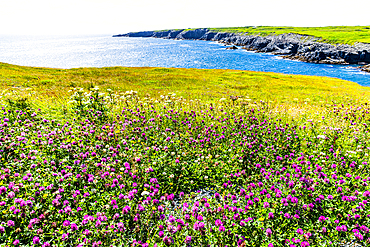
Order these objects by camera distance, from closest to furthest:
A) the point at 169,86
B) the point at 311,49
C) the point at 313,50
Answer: the point at 169,86 < the point at 313,50 < the point at 311,49

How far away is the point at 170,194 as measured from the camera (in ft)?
20.3

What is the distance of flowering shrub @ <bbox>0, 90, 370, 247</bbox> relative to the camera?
4.84 meters

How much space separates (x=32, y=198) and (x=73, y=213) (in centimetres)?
115

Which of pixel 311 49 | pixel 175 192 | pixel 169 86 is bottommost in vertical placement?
pixel 175 192

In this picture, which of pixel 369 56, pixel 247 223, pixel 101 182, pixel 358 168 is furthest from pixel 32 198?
pixel 369 56

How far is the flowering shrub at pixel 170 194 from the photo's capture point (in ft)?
15.9

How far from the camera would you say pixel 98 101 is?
12.9 m

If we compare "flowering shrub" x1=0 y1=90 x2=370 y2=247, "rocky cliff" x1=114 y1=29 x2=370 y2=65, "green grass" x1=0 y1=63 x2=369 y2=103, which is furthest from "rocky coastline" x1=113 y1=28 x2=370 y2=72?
"flowering shrub" x1=0 y1=90 x2=370 y2=247

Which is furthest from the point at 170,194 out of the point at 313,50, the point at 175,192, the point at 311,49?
the point at 311,49

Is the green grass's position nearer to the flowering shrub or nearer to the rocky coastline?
the flowering shrub

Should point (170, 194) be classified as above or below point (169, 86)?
below

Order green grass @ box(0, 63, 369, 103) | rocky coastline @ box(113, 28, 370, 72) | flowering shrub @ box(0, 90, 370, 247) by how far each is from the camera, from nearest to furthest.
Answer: flowering shrub @ box(0, 90, 370, 247) < green grass @ box(0, 63, 369, 103) < rocky coastline @ box(113, 28, 370, 72)

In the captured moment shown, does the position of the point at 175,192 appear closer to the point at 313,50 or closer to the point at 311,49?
the point at 313,50

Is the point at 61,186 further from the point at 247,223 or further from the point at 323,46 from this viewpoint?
the point at 323,46
